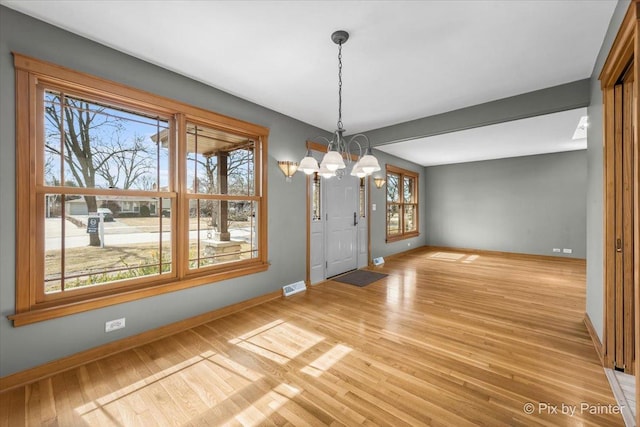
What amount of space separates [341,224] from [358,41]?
3.34 m

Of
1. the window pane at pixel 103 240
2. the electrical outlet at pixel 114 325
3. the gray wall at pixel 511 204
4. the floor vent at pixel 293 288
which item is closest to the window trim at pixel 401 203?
the gray wall at pixel 511 204

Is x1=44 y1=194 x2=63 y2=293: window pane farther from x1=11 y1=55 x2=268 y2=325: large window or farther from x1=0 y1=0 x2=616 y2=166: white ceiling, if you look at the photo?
x1=0 y1=0 x2=616 y2=166: white ceiling

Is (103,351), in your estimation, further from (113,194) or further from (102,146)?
(102,146)

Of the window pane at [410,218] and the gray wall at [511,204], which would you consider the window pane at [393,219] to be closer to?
the window pane at [410,218]

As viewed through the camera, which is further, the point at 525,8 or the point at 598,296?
the point at 598,296

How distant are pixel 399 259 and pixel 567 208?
4.14 m

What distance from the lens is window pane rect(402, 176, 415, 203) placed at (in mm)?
7766

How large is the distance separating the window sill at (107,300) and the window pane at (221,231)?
0.66ft

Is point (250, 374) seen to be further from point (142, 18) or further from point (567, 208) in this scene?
point (567, 208)

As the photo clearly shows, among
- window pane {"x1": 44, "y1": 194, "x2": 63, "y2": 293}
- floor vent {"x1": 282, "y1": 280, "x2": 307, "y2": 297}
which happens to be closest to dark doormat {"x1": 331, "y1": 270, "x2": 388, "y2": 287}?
floor vent {"x1": 282, "y1": 280, "x2": 307, "y2": 297}

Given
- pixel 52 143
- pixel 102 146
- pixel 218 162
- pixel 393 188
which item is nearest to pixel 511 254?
pixel 393 188

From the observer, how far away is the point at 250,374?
213 cm

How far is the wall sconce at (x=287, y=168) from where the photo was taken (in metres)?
3.96

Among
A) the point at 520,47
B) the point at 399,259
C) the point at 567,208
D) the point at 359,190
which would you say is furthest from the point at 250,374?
the point at 567,208
